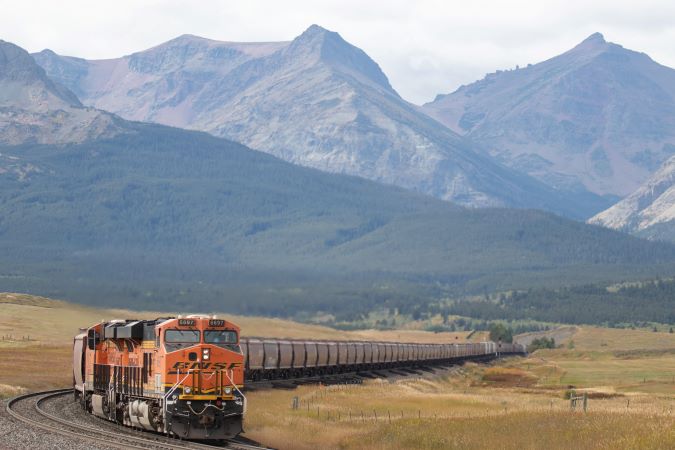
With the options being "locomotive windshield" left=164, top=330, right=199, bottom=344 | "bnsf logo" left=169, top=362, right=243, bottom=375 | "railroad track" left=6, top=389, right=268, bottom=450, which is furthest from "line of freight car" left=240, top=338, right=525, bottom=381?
"bnsf logo" left=169, top=362, right=243, bottom=375

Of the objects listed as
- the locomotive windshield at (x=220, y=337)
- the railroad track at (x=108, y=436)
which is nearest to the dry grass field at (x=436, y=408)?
the railroad track at (x=108, y=436)

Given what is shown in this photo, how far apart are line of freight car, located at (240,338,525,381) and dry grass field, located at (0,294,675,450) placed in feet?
12.7

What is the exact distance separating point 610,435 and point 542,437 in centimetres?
310

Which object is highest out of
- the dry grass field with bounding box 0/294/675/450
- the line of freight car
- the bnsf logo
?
the bnsf logo

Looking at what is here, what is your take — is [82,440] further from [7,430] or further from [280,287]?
[280,287]

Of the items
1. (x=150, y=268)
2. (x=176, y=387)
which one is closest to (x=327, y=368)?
(x=176, y=387)

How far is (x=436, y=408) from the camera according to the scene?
75.1 meters

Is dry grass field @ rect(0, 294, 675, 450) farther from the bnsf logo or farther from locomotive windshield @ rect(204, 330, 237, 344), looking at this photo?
locomotive windshield @ rect(204, 330, 237, 344)

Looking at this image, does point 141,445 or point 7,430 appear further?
point 7,430

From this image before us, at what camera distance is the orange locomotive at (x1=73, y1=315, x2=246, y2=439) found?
163 ft

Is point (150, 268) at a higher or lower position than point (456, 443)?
higher

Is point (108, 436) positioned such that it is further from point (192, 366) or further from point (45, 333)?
point (45, 333)

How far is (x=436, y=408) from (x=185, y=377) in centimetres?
2854

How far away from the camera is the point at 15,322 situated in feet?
577
